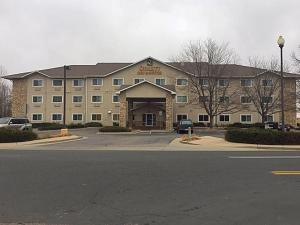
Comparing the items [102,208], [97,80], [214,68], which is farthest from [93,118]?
[102,208]

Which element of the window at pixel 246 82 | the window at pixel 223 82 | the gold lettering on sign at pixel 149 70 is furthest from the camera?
the gold lettering on sign at pixel 149 70

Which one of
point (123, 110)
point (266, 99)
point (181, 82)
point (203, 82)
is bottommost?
point (123, 110)

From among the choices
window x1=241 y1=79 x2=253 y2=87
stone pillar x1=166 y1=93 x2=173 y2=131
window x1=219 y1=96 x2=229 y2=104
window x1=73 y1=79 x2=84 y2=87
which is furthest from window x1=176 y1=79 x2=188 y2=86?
window x1=73 y1=79 x2=84 y2=87

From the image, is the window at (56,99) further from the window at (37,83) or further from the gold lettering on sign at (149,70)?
the gold lettering on sign at (149,70)

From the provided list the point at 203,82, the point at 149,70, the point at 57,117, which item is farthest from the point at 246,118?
the point at 57,117

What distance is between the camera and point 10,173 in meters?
12.1

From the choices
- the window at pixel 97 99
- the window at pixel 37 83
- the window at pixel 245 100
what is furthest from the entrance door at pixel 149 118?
the window at pixel 37 83

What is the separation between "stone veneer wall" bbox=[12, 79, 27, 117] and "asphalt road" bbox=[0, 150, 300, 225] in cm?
5501

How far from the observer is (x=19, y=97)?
67438 millimetres

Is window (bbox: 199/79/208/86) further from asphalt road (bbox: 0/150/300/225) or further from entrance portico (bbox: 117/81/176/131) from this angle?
asphalt road (bbox: 0/150/300/225)

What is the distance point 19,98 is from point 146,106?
20.7 meters

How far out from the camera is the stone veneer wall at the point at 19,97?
6694cm

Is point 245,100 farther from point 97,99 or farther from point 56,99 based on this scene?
point 56,99

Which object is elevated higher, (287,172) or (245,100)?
(245,100)
